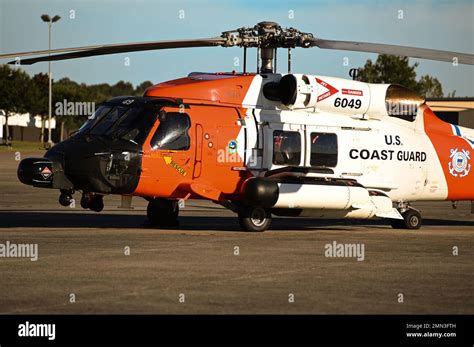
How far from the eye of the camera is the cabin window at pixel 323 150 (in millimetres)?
20172

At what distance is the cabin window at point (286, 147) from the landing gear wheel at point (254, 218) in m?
1.18

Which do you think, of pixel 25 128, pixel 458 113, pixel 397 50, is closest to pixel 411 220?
pixel 397 50

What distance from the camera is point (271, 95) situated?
1992 centimetres

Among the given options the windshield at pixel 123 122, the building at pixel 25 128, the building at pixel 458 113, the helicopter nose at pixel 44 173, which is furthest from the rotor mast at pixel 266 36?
the building at pixel 25 128

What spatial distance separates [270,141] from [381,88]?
3.13 m

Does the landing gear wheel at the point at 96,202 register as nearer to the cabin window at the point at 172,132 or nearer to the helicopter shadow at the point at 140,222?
the helicopter shadow at the point at 140,222

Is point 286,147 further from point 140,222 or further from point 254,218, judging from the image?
point 140,222

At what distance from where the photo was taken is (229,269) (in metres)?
13.3

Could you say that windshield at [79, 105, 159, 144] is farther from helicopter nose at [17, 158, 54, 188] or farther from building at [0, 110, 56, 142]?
building at [0, 110, 56, 142]

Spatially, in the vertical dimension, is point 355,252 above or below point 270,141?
below
